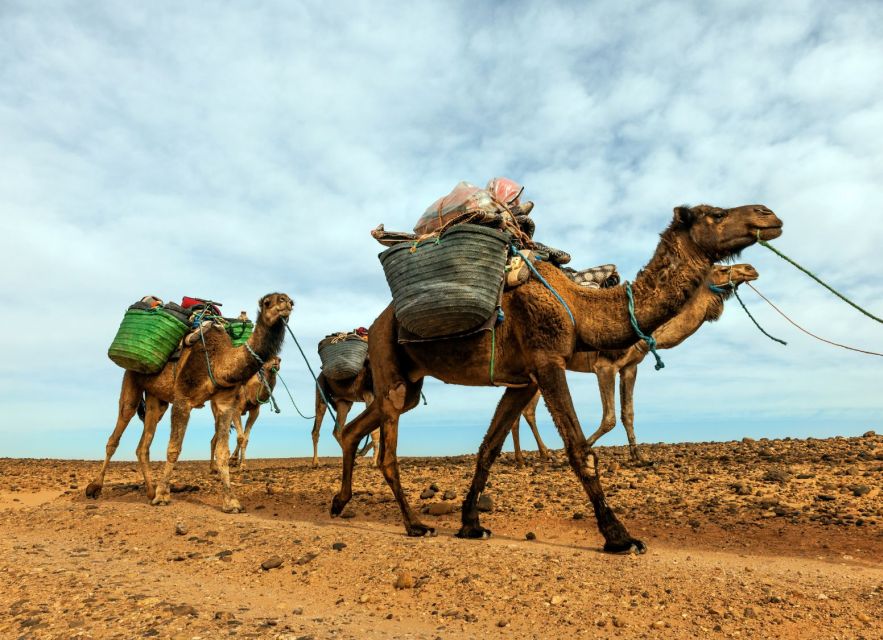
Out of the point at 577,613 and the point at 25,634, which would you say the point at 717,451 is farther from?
the point at 25,634

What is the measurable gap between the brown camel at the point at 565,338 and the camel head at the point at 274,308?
292 cm

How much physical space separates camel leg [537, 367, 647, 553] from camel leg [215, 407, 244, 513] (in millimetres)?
5706

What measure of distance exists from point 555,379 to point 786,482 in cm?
507

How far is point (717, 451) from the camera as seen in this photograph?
45.8 feet

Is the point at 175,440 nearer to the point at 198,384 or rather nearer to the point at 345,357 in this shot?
the point at 198,384

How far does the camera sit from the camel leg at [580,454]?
5.91m

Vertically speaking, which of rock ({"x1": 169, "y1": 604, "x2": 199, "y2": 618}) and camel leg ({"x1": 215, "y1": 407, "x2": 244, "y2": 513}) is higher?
camel leg ({"x1": 215, "y1": 407, "x2": 244, "y2": 513})

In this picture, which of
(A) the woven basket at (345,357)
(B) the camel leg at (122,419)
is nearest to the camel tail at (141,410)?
(B) the camel leg at (122,419)

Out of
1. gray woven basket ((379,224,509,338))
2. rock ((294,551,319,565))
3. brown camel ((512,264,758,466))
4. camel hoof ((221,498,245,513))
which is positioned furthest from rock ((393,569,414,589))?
brown camel ((512,264,758,466))

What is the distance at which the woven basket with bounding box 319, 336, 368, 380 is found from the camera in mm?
15508

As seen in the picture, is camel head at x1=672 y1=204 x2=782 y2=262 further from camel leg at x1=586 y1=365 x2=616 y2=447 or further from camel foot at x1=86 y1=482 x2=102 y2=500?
camel foot at x1=86 y1=482 x2=102 y2=500

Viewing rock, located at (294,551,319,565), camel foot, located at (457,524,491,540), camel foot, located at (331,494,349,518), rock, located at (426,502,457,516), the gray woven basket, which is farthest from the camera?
rock, located at (426,502,457,516)

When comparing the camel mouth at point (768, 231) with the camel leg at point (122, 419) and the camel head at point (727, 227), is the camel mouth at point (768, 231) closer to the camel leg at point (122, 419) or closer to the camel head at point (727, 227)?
the camel head at point (727, 227)

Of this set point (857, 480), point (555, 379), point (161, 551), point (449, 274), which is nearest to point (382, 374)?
point (449, 274)
